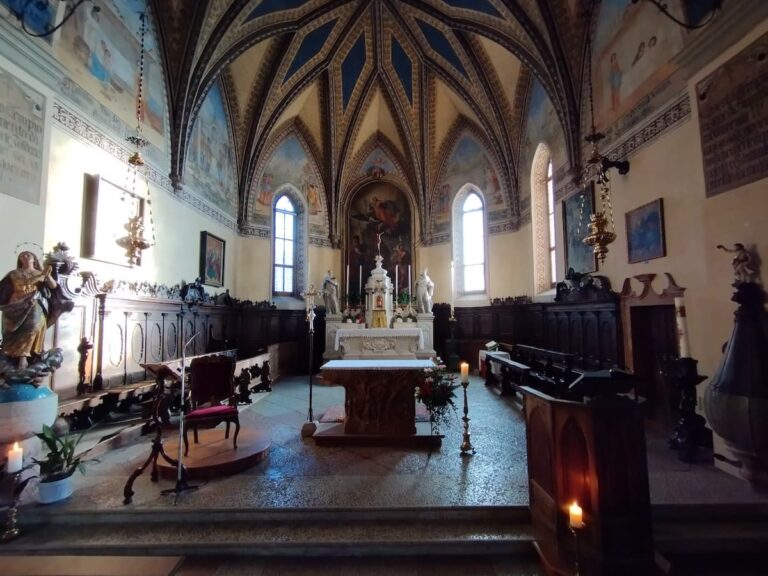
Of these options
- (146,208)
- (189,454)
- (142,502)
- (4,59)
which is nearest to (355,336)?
(146,208)

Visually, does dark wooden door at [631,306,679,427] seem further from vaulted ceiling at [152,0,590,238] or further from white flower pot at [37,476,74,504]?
white flower pot at [37,476,74,504]

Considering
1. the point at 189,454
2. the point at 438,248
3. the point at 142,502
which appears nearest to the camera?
the point at 142,502

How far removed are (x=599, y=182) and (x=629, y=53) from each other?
93.6 inches

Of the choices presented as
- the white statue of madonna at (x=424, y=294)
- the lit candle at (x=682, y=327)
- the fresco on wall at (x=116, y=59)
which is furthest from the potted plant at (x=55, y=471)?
the white statue of madonna at (x=424, y=294)

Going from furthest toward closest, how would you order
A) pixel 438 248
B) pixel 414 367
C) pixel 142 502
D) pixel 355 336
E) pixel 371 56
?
pixel 438 248 → pixel 371 56 → pixel 355 336 → pixel 414 367 → pixel 142 502

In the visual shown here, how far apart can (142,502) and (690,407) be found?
6636 millimetres

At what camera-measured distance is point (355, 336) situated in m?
12.6

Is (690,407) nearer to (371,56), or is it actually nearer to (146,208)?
(146,208)

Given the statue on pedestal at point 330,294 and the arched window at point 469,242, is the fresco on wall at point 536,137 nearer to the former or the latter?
the arched window at point 469,242

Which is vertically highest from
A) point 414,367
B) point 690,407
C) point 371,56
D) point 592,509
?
point 371,56

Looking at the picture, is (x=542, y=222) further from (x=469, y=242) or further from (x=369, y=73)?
(x=369, y=73)

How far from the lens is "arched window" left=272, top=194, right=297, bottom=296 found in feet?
50.5

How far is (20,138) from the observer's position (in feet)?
18.4

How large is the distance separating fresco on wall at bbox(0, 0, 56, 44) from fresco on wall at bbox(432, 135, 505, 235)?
12252 millimetres
